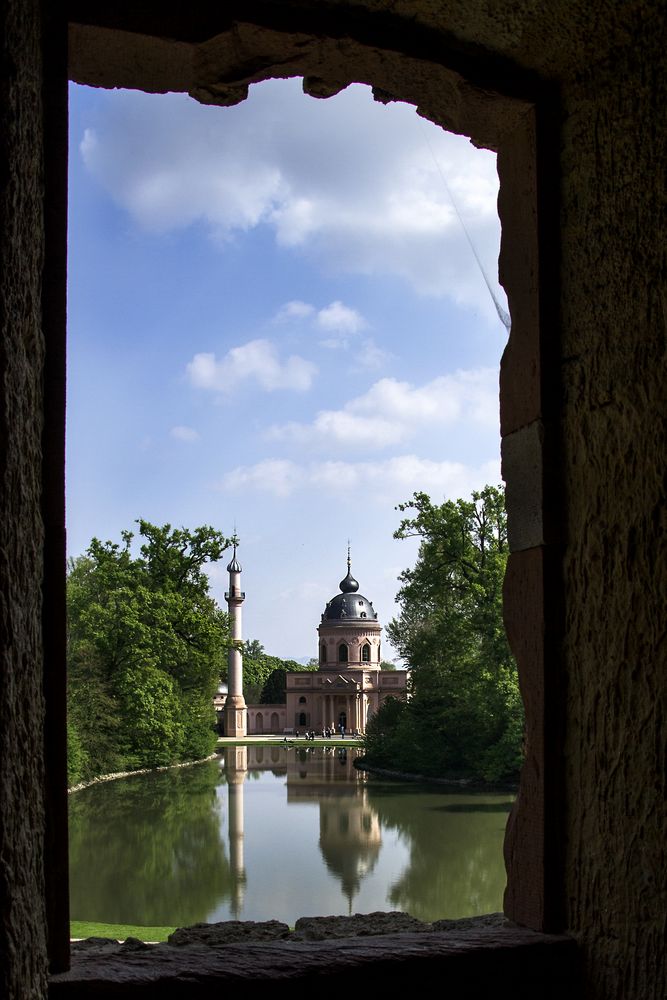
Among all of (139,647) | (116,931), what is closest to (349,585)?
(139,647)

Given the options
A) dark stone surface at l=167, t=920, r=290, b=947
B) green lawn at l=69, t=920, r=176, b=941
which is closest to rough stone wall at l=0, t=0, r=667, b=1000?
dark stone surface at l=167, t=920, r=290, b=947

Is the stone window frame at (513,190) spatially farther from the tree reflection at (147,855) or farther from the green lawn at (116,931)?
the tree reflection at (147,855)

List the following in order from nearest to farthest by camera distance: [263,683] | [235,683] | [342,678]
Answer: [235,683] → [342,678] → [263,683]

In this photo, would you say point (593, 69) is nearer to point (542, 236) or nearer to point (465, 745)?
point (542, 236)

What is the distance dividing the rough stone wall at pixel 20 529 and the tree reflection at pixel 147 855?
34.2 ft

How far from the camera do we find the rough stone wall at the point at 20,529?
175 cm

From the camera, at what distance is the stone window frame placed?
2.72 metres

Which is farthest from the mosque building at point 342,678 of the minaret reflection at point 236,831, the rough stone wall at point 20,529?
the rough stone wall at point 20,529

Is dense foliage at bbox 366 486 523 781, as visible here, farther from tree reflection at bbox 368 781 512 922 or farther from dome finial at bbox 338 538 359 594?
dome finial at bbox 338 538 359 594

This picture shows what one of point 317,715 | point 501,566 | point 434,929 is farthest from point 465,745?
point 317,715

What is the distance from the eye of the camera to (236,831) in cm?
1925

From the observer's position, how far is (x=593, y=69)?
282 cm

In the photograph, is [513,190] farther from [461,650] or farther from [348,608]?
[348,608]

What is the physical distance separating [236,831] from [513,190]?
58.3 ft
